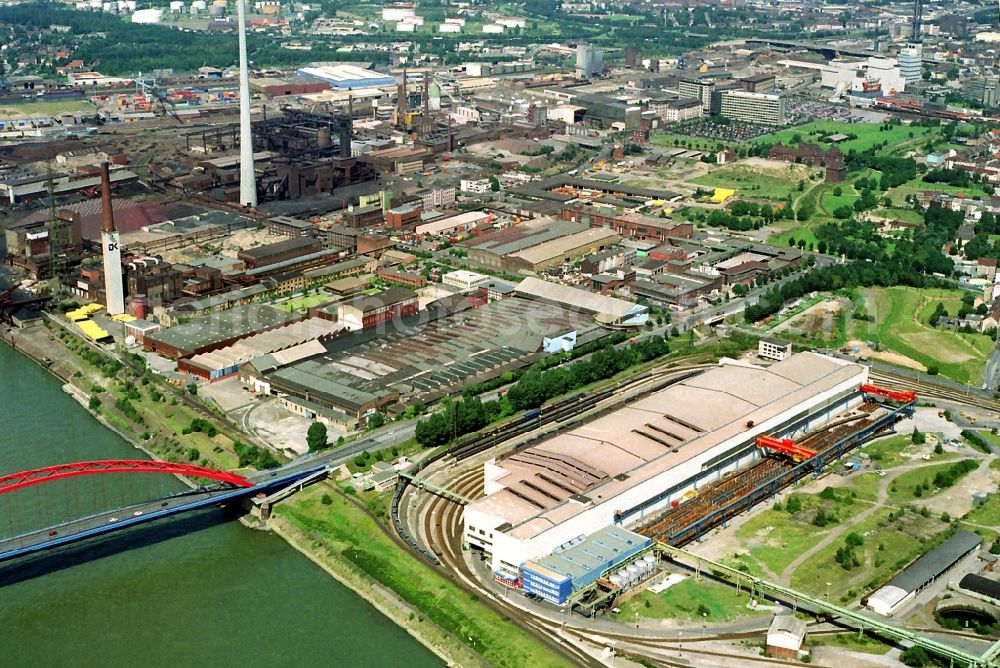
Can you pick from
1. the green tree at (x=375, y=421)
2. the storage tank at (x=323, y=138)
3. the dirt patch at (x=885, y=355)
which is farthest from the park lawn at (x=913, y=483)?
the storage tank at (x=323, y=138)

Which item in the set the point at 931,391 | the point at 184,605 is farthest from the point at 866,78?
the point at 184,605

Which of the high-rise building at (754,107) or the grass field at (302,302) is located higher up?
the high-rise building at (754,107)

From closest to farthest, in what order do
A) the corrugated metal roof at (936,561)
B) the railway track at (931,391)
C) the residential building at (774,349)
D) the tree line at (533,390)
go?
1. the corrugated metal roof at (936,561)
2. the tree line at (533,390)
3. the railway track at (931,391)
4. the residential building at (774,349)

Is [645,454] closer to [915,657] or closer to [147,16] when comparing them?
[915,657]

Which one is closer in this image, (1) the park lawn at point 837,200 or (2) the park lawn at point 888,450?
(2) the park lawn at point 888,450

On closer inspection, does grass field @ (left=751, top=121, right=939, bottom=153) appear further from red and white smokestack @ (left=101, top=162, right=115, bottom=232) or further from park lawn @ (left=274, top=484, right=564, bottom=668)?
park lawn @ (left=274, top=484, right=564, bottom=668)

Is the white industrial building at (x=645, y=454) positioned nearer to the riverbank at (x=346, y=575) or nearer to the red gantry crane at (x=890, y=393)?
the red gantry crane at (x=890, y=393)

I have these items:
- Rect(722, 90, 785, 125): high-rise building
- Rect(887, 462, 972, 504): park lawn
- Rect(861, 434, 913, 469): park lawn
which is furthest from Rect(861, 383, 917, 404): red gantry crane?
Rect(722, 90, 785, 125): high-rise building
